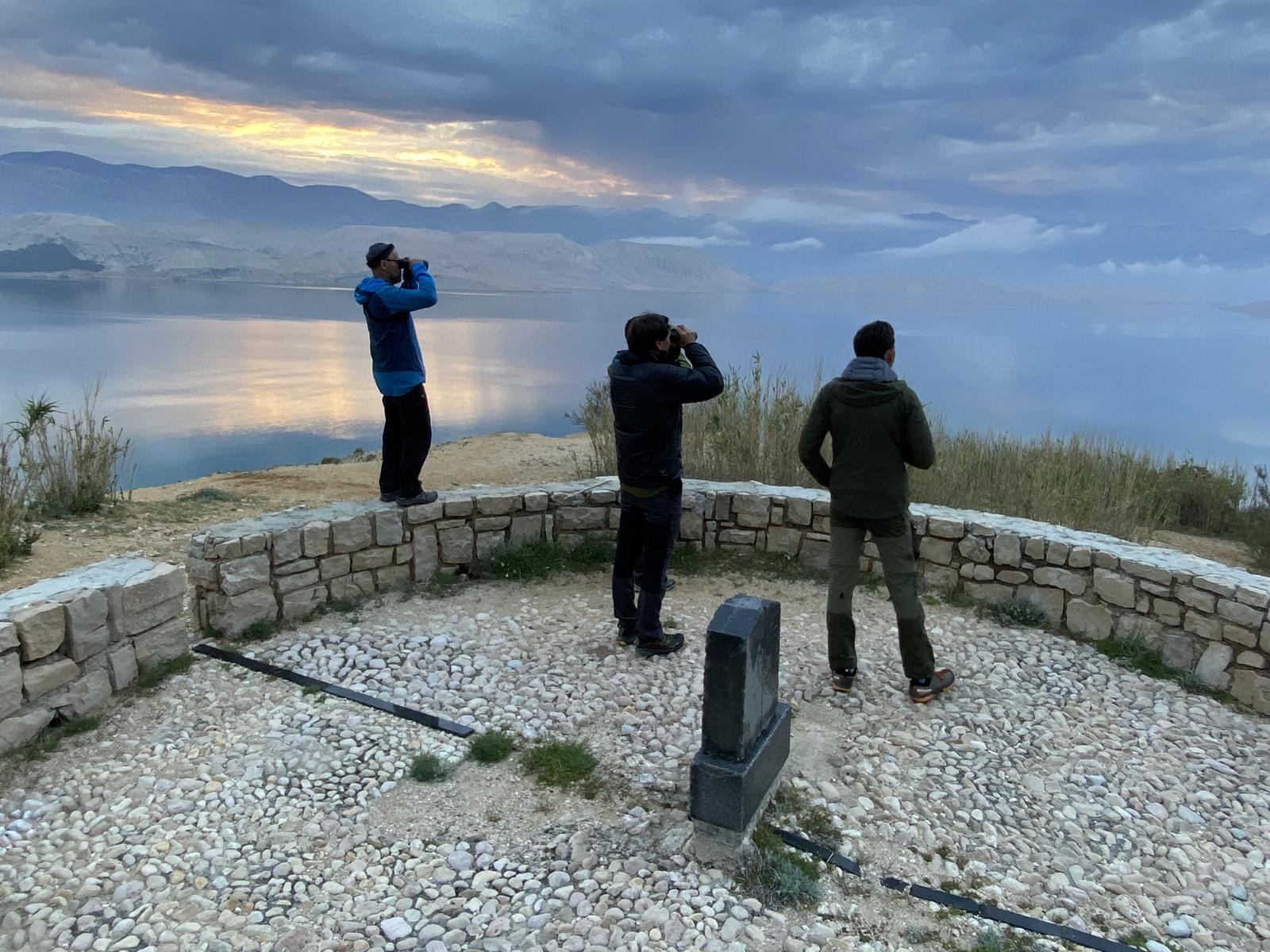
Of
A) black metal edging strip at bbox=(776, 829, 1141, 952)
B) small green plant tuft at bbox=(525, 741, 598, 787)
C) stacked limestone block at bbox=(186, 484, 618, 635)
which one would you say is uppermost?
stacked limestone block at bbox=(186, 484, 618, 635)

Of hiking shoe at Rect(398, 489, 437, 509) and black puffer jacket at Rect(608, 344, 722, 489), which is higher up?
black puffer jacket at Rect(608, 344, 722, 489)

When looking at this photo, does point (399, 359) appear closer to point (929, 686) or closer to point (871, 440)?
point (871, 440)

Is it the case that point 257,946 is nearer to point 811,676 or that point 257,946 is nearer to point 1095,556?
point 811,676

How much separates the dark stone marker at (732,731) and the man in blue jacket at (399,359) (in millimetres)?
3114

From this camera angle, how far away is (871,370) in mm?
4141

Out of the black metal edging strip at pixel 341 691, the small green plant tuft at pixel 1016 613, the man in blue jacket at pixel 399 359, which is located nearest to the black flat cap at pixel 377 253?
the man in blue jacket at pixel 399 359

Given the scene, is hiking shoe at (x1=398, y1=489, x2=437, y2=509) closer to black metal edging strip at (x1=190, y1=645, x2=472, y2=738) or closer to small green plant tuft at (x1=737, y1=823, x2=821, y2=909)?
black metal edging strip at (x1=190, y1=645, x2=472, y2=738)

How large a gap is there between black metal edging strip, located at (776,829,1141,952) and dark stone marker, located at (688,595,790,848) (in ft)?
1.15

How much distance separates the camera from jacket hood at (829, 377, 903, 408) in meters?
4.13

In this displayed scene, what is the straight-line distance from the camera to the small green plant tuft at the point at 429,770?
3730mm

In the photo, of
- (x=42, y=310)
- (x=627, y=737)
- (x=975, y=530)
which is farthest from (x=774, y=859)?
(x=42, y=310)

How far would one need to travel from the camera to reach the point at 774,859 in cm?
320

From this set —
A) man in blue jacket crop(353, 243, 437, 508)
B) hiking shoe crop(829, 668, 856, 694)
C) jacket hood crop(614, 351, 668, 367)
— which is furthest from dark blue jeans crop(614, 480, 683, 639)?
man in blue jacket crop(353, 243, 437, 508)

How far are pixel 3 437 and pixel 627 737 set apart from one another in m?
6.77
